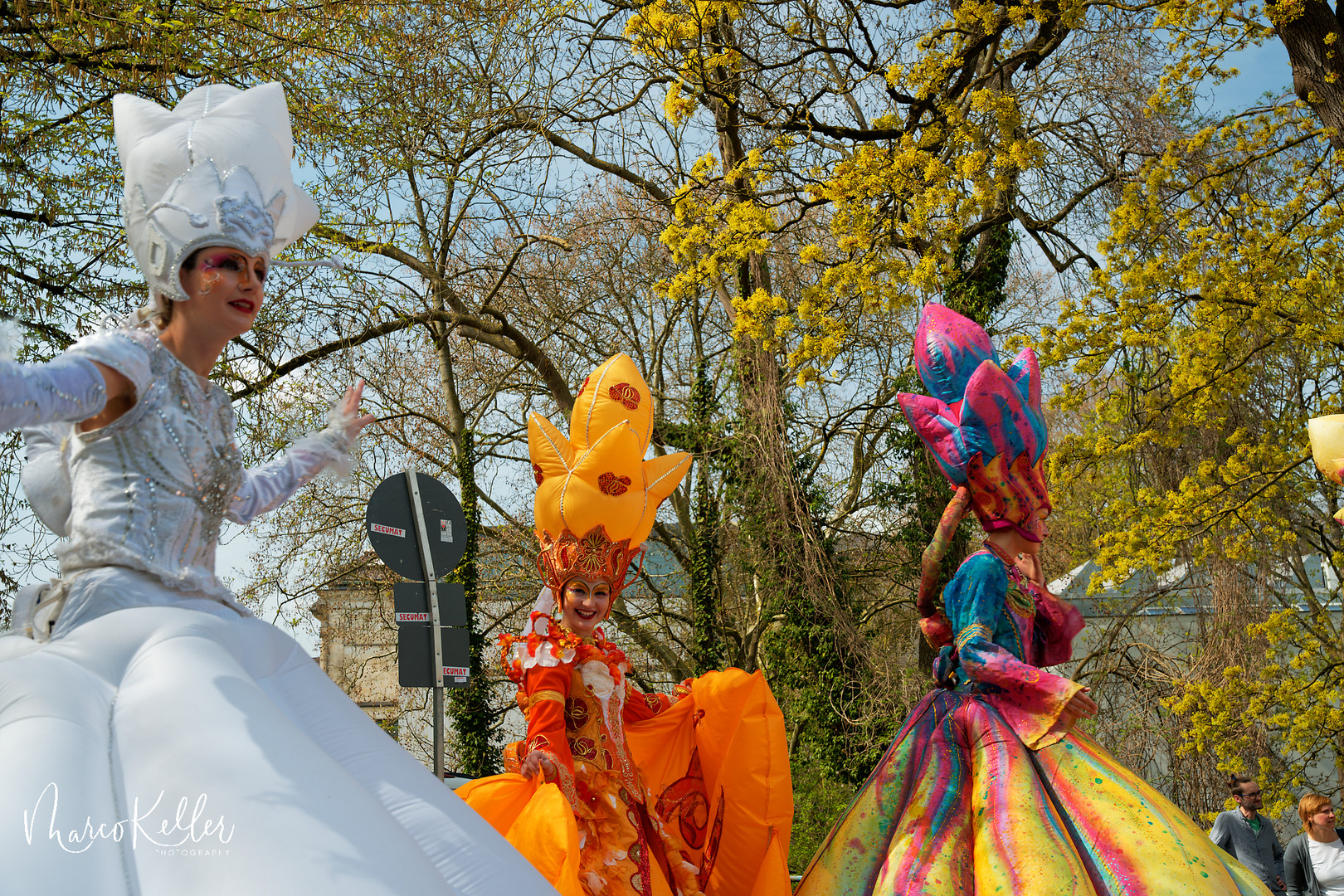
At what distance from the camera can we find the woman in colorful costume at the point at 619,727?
12.8 ft

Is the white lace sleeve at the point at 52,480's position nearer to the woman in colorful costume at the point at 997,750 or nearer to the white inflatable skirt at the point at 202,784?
the white inflatable skirt at the point at 202,784

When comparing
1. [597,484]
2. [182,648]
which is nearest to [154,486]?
[182,648]

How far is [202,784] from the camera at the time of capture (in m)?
1.68

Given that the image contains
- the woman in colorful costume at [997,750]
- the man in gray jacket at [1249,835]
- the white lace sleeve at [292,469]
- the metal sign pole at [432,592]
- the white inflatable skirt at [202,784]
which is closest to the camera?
the white inflatable skirt at [202,784]

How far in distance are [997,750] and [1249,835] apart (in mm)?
4862

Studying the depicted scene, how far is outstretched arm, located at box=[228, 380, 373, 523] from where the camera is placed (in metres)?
2.60

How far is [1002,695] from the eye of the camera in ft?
11.8

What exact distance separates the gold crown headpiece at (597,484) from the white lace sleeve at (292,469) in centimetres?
155

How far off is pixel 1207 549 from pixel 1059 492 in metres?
1.19

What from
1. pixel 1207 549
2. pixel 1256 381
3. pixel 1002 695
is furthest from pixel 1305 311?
pixel 1002 695

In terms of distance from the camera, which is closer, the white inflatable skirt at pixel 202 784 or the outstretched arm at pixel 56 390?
the white inflatable skirt at pixel 202 784

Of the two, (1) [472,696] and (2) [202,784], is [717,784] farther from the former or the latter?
(1) [472,696]

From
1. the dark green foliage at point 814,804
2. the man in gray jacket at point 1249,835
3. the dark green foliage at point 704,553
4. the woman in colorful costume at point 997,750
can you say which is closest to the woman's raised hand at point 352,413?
the woman in colorful costume at point 997,750

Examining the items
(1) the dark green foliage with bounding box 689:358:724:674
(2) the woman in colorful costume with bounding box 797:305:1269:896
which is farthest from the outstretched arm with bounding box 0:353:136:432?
(1) the dark green foliage with bounding box 689:358:724:674
